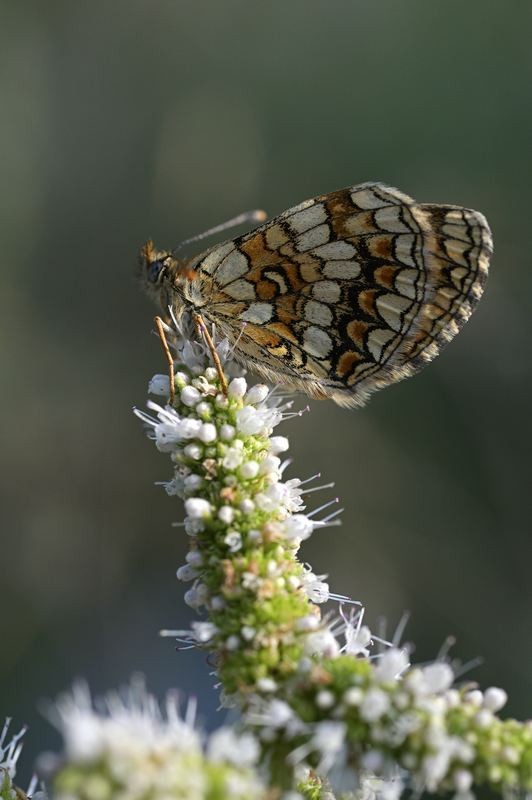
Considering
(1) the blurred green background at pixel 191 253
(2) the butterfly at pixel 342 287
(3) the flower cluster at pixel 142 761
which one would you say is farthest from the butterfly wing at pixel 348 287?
(1) the blurred green background at pixel 191 253

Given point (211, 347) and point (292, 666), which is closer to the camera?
point (292, 666)

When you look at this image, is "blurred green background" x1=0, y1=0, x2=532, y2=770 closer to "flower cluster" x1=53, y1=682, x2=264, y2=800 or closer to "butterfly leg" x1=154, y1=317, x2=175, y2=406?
"butterfly leg" x1=154, y1=317, x2=175, y2=406

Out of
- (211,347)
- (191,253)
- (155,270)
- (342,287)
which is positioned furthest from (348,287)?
(191,253)

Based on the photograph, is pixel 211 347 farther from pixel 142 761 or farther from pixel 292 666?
pixel 142 761

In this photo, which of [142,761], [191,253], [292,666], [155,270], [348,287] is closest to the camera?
[142,761]

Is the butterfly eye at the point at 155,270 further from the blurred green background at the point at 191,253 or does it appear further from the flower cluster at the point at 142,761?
the blurred green background at the point at 191,253

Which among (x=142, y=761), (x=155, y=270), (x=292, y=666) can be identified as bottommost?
(x=292, y=666)
